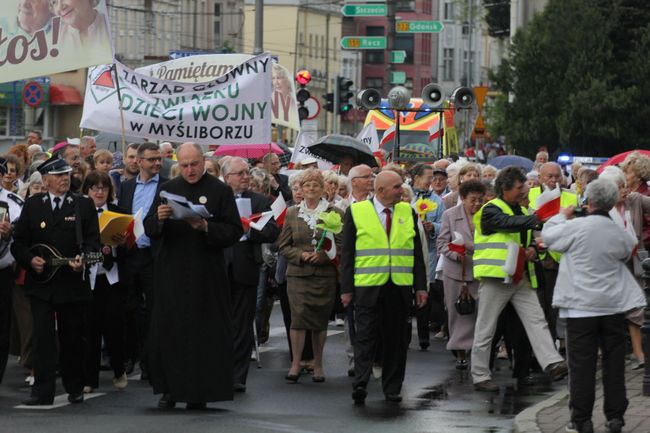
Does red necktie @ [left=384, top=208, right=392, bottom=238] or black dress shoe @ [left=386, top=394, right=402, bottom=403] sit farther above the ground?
red necktie @ [left=384, top=208, right=392, bottom=238]

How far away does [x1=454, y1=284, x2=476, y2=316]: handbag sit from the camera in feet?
49.8

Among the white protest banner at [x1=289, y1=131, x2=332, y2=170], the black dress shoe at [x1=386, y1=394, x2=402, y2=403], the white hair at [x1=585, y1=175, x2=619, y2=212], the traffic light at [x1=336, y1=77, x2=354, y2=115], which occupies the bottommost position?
the black dress shoe at [x1=386, y1=394, x2=402, y2=403]

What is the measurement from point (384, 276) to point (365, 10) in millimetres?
25809

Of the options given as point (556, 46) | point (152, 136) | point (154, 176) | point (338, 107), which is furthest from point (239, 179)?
point (556, 46)

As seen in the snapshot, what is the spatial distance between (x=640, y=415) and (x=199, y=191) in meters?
3.53

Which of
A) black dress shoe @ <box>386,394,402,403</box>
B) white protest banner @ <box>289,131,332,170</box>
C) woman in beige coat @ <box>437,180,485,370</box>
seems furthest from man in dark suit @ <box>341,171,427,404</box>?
white protest banner @ <box>289,131,332,170</box>

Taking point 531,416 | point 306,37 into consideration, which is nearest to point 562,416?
point 531,416

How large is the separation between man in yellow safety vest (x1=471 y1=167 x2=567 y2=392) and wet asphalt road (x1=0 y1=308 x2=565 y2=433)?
12.2 inches

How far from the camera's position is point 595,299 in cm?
1128

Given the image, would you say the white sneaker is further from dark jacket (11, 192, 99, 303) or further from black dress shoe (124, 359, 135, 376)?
dark jacket (11, 192, 99, 303)

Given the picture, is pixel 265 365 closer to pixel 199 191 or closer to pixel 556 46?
pixel 199 191

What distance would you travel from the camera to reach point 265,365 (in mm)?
15859

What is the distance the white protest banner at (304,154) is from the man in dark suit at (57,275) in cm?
947

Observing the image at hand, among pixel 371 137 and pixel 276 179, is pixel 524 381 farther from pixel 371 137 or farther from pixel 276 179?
pixel 371 137
